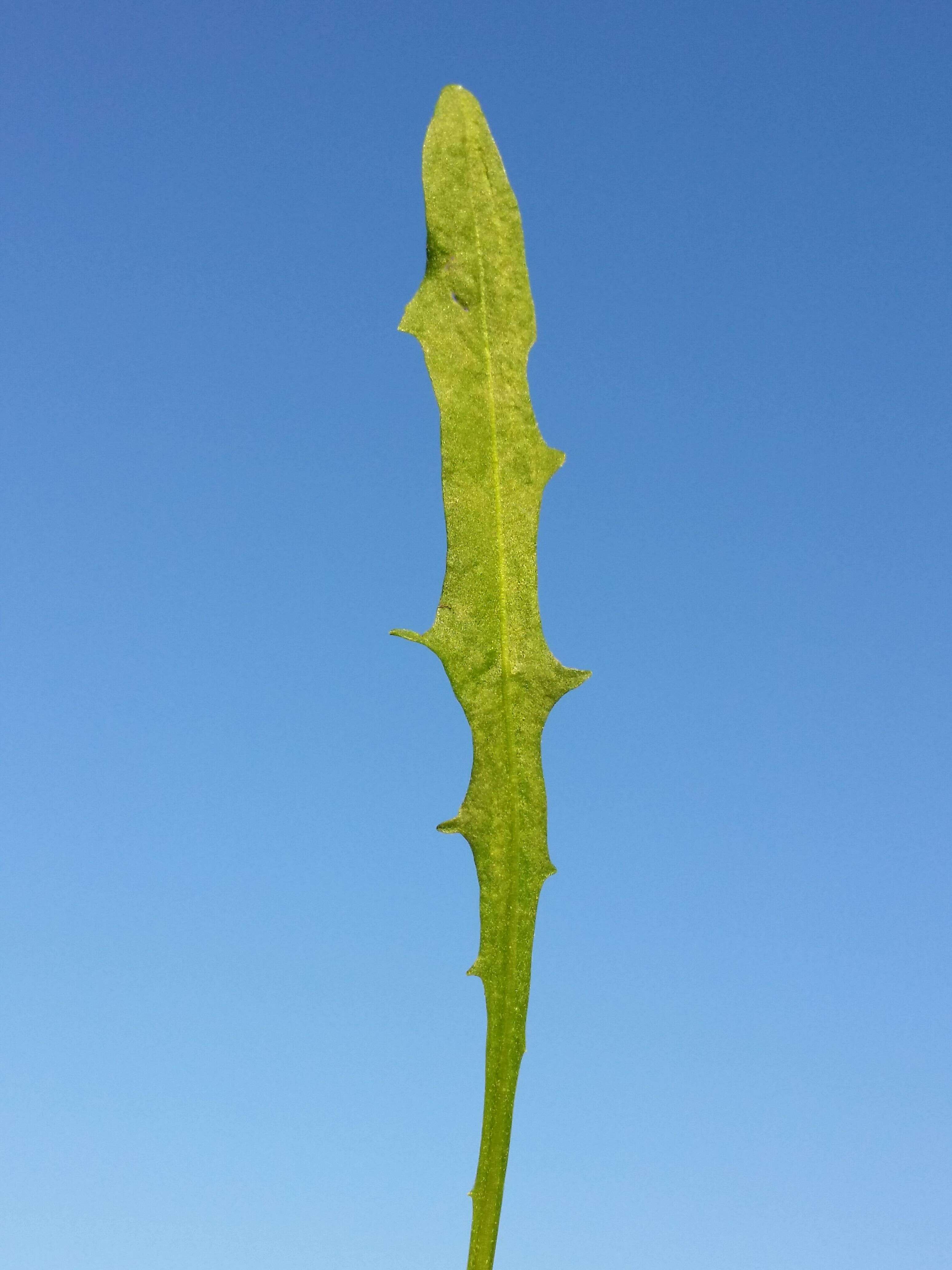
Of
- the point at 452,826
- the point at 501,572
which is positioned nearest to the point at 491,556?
the point at 501,572

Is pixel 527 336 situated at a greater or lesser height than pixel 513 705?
greater

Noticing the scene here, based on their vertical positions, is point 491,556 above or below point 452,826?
above

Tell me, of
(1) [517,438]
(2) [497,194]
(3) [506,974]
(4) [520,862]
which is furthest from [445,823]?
(2) [497,194]

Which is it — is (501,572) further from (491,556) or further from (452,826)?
(452,826)

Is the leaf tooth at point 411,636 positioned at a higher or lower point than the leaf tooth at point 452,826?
higher

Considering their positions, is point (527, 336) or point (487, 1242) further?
point (527, 336)

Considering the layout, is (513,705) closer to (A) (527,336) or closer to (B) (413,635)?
(B) (413,635)

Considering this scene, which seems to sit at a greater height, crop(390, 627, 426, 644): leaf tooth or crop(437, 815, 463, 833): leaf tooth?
crop(390, 627, 426, 644): leaf tooth

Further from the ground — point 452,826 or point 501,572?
point 501,572
